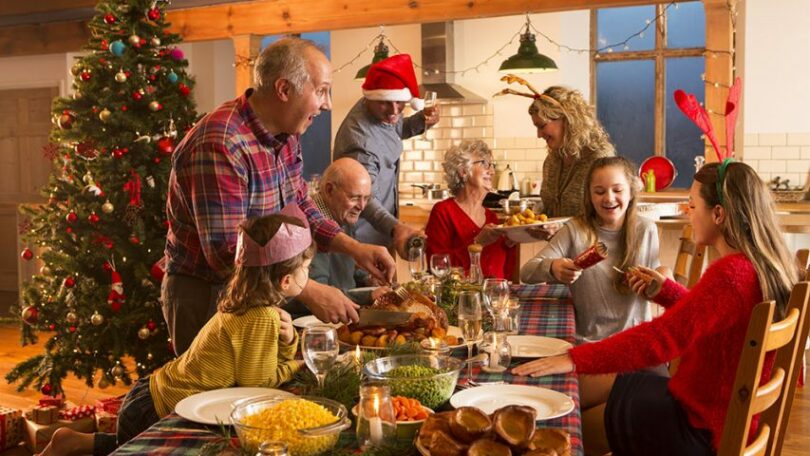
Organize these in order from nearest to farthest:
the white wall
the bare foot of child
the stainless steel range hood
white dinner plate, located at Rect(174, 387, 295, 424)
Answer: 1. white dinner plate, located at Rect(174, 387, 295, 424)
2. the bare foot of child
3. the white wall
4. the stainless steel range hood

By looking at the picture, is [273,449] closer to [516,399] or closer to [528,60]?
[516,399]

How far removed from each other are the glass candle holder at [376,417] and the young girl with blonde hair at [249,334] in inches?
21.8

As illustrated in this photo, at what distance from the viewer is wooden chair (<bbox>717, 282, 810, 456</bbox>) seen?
189 cm

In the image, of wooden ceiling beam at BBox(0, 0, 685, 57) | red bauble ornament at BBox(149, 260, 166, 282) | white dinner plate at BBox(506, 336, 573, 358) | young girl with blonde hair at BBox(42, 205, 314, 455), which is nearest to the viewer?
young girl with blonde hair at BBox(42, 205, 314, 455)

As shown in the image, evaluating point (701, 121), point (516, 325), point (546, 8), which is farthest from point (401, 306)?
point (546, 8)

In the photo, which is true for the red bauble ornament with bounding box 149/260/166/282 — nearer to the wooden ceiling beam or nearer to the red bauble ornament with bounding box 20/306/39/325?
the red bauble ornament with bounding box 20/306/39/325

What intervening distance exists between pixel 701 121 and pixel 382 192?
1855 millimetres

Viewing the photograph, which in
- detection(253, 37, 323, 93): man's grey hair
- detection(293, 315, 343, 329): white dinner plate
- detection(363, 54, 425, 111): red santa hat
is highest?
detection(363, 54, 425, 111): red santa hat

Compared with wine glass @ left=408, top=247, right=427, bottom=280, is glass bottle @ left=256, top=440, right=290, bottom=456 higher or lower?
lower


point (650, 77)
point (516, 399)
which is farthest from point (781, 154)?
point (516, 399)

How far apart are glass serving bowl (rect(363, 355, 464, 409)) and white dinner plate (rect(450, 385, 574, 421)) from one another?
0.12 ft

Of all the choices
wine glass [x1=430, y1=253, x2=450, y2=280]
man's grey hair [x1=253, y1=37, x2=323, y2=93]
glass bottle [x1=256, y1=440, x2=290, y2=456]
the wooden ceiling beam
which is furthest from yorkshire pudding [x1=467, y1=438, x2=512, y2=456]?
the wooden ceiling beam

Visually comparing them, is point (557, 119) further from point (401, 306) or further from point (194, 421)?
point (194, 421)

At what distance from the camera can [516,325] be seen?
2.62m
